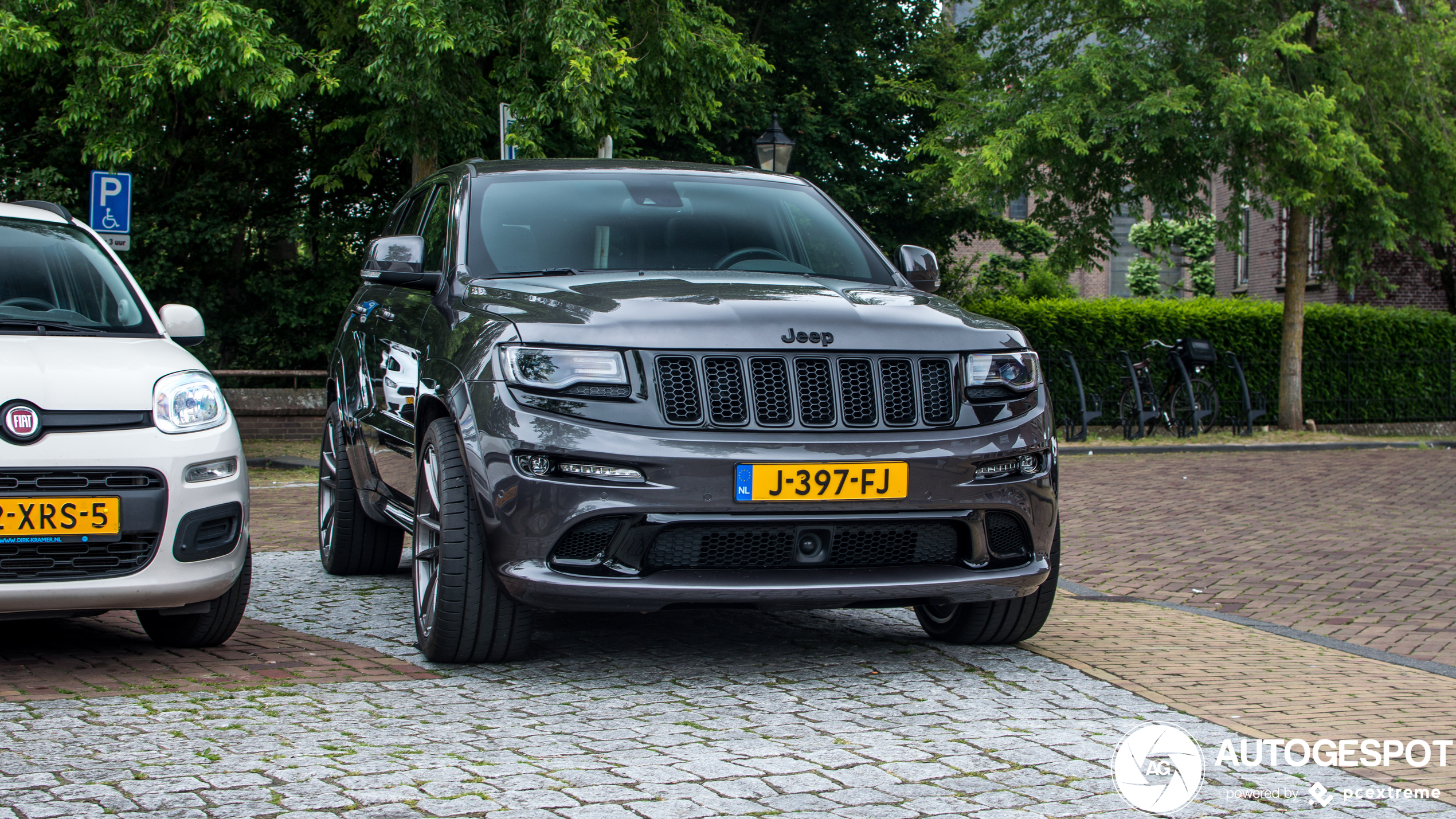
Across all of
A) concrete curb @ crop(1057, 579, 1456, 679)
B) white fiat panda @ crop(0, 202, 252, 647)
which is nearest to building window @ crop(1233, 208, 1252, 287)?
concrete curb @ crop(1057, 579, 1456, 679)

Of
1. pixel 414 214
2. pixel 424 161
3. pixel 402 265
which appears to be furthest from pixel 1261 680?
pixel 424 161

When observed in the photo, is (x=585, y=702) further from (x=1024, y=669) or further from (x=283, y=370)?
(x=283, y=370)

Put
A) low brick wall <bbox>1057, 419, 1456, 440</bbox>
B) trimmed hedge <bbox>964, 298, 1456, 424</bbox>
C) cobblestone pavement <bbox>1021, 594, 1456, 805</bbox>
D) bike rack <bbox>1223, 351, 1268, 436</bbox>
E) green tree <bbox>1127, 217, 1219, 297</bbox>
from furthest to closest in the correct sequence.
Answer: green tree <bbox>1127, 217, 1219, 297</bbox> → low brick wall <bbox>1057, 419, 1456, 440</bbox> → trimmed hedge <bbox>964, 298, 1456, 424</bbox> → bike rack <bbox>1223, 351, 1268, 436</bbox> → cobblestone pavement <bbox>1021, 594, 1456, 805</bbox>

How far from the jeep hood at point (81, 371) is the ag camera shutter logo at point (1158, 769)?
10.5ft

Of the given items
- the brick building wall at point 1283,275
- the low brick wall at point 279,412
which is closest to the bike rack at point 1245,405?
the brick building wall at point 1283,275

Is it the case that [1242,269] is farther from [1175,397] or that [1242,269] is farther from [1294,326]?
[1175,397]

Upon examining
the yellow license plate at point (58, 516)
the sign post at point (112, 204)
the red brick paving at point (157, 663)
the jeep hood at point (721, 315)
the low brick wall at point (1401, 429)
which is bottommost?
the low brick wall at point (1401, 429)

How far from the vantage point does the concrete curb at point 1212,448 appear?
1864cm

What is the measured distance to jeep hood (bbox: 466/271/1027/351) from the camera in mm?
4566

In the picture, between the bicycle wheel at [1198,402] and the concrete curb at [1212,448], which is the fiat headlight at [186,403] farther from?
the bicycle wheel at [1198,402]

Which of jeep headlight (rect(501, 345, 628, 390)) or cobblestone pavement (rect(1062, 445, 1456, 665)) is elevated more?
Answer: jeep headlight (rect(501, 345, 628, 390))

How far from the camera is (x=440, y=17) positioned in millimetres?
15906

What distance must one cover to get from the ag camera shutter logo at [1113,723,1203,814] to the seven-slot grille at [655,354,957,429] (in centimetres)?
116

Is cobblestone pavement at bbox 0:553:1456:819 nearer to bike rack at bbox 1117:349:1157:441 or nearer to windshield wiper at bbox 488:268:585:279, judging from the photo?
windshield wiper at bbox 488:268:585:279
